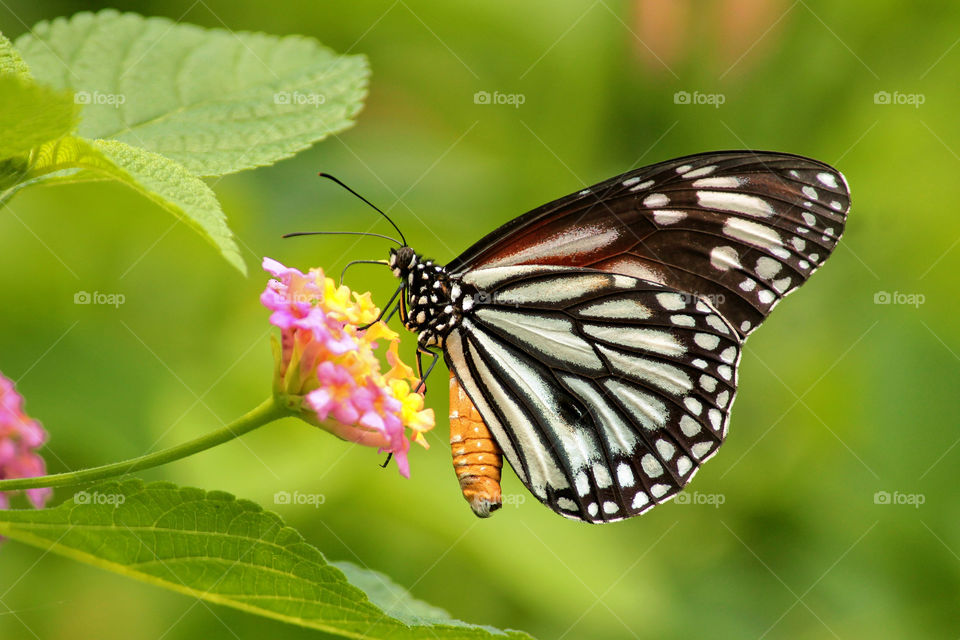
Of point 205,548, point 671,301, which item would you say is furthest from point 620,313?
point 205,548

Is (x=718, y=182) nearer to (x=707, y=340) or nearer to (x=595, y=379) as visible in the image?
(x=707, y=340)

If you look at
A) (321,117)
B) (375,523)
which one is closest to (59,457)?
(375,523)

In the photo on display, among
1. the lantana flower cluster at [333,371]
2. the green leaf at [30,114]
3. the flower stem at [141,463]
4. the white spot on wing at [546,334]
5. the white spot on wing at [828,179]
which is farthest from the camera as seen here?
the white spot on wing at [546,334]

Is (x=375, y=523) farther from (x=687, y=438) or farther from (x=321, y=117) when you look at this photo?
(x=321, y=117)

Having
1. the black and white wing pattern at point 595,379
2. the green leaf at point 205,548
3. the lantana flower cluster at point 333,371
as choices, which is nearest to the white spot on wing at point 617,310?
the black and white wing pattern at point 595,379

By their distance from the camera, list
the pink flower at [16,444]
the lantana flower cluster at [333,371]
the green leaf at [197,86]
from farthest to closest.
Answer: the pink flower at [16,444] → the green leaf at [197,86] → the lantana flower cluster at [333,371]

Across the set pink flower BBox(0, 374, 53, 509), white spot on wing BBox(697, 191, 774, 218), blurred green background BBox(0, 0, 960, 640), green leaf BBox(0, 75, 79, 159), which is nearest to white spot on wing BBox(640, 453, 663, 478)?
blurred green background BBox(0, 0, 960, 640)

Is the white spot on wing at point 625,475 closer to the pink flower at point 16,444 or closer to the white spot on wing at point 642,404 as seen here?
the white spot on wing at point 642,404
